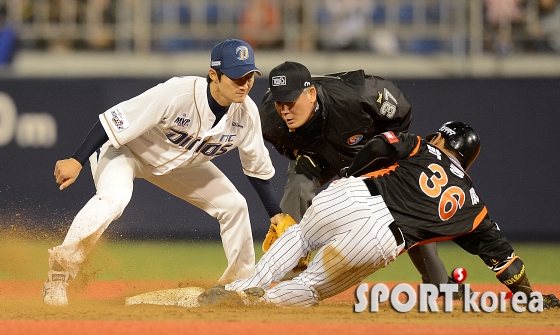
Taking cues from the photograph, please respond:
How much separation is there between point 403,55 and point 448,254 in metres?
3.62

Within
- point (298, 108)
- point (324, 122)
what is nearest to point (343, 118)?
point (324, 122)

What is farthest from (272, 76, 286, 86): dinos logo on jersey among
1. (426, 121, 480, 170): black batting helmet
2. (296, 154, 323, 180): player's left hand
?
(426, 121, 480, 170): black batting helmet

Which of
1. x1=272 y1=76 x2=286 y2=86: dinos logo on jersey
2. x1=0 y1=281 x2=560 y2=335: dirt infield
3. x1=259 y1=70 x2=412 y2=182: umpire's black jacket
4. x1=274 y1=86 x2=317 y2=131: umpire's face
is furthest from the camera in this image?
x1=259 y1=70 x2=412 y2=182: umpire's black jacket

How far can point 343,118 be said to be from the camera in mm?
6309

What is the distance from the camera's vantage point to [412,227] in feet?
16.6

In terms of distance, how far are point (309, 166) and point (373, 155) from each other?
60.8 inches

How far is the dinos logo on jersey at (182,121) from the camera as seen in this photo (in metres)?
5.55

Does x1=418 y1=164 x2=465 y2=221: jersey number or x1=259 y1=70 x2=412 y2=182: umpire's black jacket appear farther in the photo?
x1=259 y1=70 x2=412 y2=182: umpire's black jacket

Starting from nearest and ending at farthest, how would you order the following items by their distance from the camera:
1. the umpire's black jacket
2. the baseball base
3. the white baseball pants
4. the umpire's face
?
the white baseball pants < the baseball base < the umpire's face < the umpire's black jacket

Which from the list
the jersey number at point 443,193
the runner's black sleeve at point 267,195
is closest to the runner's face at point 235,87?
the runner's black sleeve at point 267,195

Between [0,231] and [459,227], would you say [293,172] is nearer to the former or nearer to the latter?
[459,227]

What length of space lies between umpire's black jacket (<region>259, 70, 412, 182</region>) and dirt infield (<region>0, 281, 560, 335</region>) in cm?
139

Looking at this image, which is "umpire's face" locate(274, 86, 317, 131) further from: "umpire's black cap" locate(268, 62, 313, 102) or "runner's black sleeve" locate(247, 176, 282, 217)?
"runner's black sleeve" locate(247, 176, 282, 217)

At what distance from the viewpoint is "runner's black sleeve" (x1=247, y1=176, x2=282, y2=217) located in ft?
19.7
